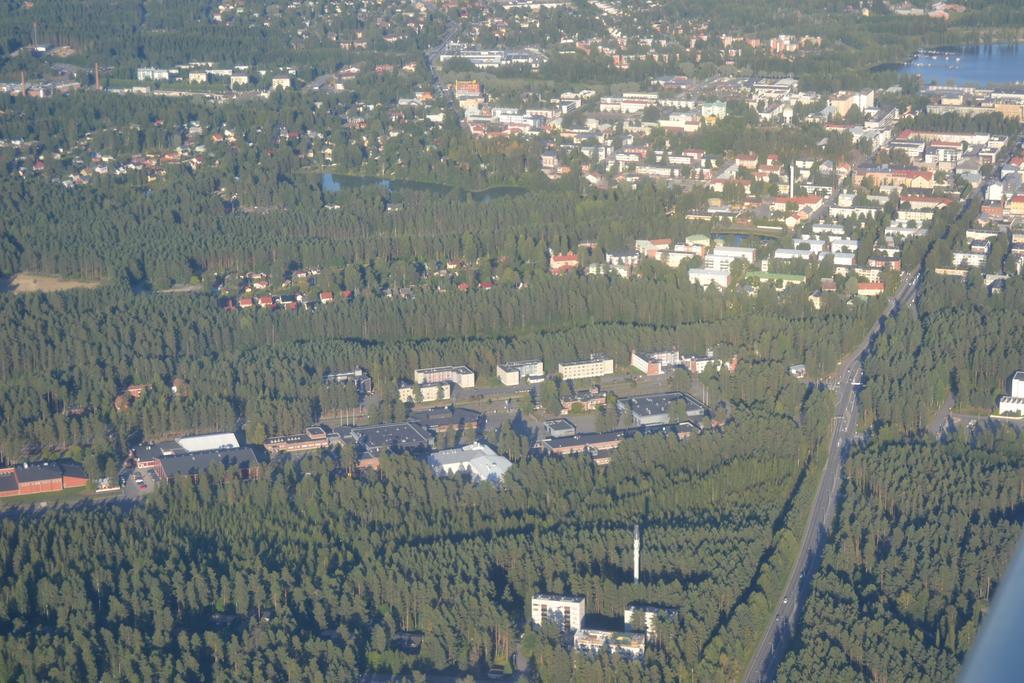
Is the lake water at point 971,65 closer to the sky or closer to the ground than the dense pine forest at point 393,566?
closer to the ground

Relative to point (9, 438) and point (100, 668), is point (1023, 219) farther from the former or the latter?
point (100, 668)

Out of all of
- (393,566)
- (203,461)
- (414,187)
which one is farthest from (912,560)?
(414,187)

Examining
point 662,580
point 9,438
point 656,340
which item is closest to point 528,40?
point 656,340

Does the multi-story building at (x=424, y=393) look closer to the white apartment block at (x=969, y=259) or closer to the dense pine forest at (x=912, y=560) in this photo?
the dense pine forest at (x=912, y=560)

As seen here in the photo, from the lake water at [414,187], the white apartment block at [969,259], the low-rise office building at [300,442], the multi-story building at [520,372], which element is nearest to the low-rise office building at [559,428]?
the multi-story building at [520,372]

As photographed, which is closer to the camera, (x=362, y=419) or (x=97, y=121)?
(x=362, y=419)

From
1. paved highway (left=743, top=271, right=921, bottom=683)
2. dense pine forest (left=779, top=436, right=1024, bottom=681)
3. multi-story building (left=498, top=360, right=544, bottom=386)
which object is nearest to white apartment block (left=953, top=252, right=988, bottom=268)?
paved highway (left=743, top=271, right=921, bottom=683)

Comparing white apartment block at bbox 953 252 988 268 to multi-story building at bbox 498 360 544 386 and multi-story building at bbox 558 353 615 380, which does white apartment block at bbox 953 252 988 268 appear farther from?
multi-story building at bbox 498 360 544 386
